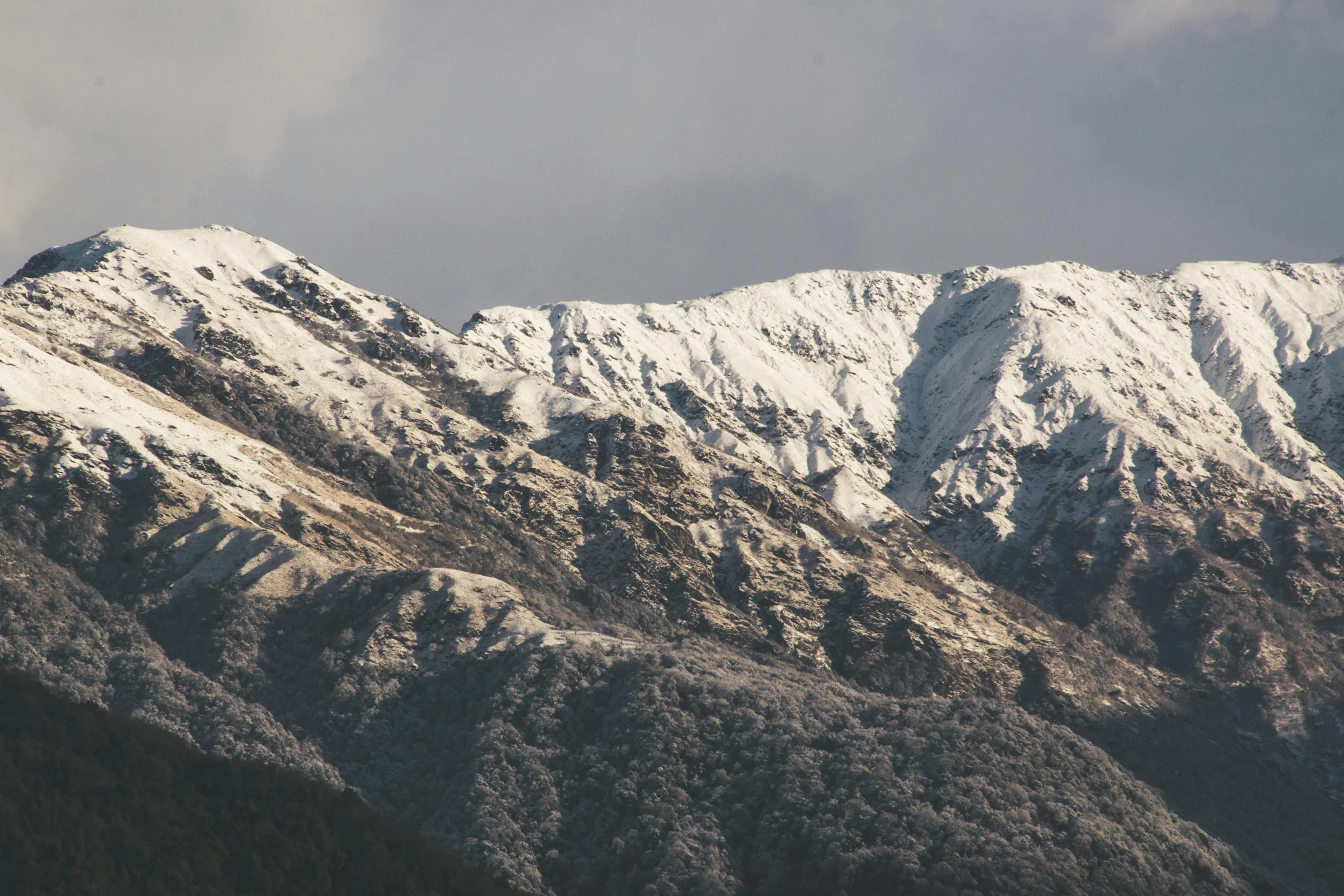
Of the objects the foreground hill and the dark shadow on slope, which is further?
the dark shadow on slope

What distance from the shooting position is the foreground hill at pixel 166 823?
7975 cm

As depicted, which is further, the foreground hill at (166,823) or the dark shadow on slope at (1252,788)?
the dark shadow on slope at (1252,788)

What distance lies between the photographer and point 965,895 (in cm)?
11975

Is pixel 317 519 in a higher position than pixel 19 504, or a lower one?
higher

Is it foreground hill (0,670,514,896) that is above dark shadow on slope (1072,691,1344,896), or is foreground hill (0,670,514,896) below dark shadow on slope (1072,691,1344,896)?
below

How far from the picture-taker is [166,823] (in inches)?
3477

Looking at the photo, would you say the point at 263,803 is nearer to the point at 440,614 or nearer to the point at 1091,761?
the point at 440,614

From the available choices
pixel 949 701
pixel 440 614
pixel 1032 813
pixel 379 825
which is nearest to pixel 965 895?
pixel 1032 813

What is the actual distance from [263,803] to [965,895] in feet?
213

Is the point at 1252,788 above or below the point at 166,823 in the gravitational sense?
above

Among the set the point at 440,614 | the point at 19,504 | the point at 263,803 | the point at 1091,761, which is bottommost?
the point at 263,803

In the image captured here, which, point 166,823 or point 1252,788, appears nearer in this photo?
point 166,823

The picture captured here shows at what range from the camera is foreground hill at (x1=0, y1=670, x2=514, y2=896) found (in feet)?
262

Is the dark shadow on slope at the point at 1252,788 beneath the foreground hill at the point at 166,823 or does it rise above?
above
